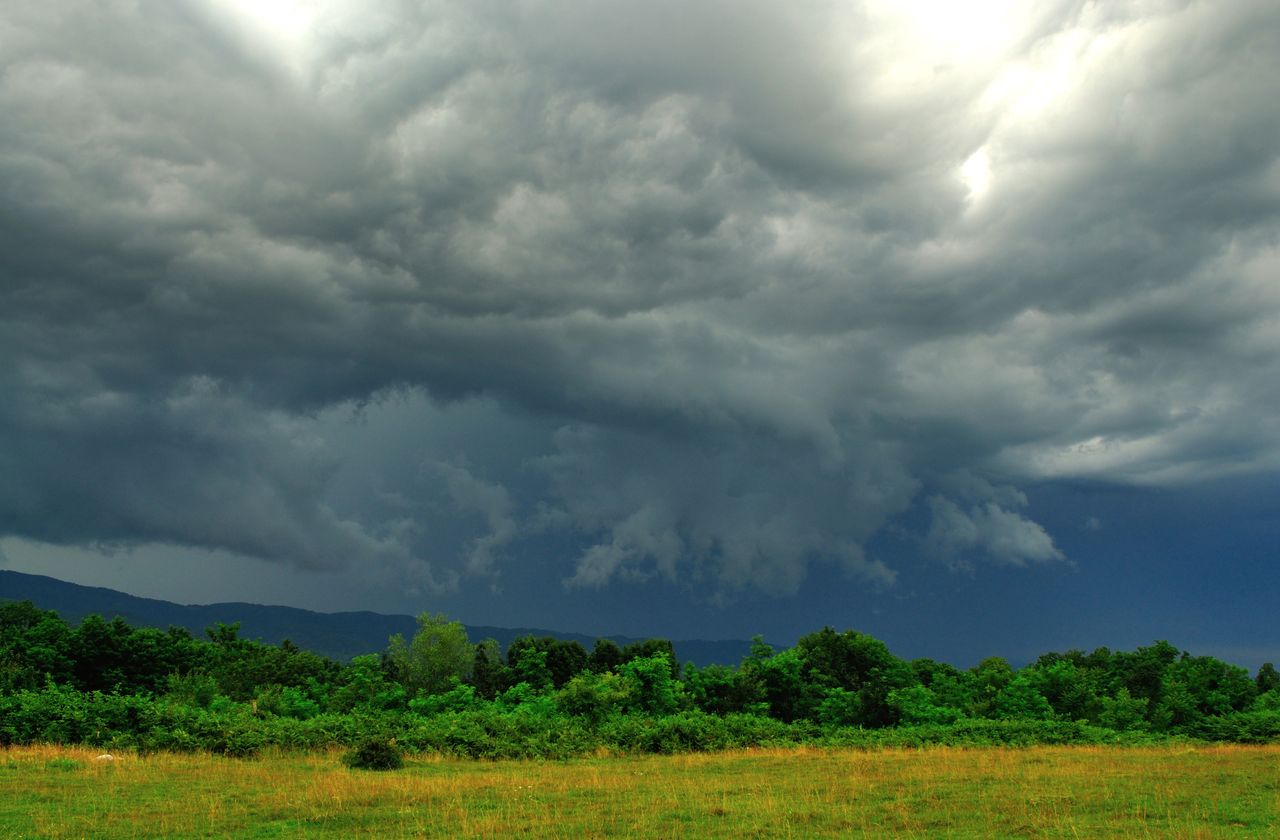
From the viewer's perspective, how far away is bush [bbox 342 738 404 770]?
3906 centimetres

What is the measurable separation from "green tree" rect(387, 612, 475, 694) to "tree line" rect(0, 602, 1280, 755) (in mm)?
254

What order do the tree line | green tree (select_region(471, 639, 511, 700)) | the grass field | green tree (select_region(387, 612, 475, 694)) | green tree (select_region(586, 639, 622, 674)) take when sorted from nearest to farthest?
the grass field → the tree line → green tree (select_region(471, 639, 511, 700)) → green tree (select_region(387, 612, 475, 694)) → green tree (select_region(586, 639, 622, 674))

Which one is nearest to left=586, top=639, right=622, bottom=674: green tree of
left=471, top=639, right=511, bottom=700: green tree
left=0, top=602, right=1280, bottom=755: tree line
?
left=0, top=602, right=1280, bottom=755: tree line

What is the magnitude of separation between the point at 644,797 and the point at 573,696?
28571 millimetres

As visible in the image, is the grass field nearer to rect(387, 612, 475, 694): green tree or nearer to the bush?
the bush

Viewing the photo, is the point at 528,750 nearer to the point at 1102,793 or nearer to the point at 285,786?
the point at 285,786

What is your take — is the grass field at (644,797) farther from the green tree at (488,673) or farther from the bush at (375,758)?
the green tree at (488,673)

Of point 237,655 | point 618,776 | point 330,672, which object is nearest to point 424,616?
point 330,672

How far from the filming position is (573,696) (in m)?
57.9

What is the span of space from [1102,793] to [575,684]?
34.9m

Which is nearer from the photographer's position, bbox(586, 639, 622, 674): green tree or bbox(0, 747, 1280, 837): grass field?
bbox(0, 747, 1280, 837): grass field

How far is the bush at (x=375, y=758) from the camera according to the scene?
3906cm

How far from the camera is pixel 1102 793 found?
29.9 meters

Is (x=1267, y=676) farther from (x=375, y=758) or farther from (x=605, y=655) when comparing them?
(x=375, y=758)
